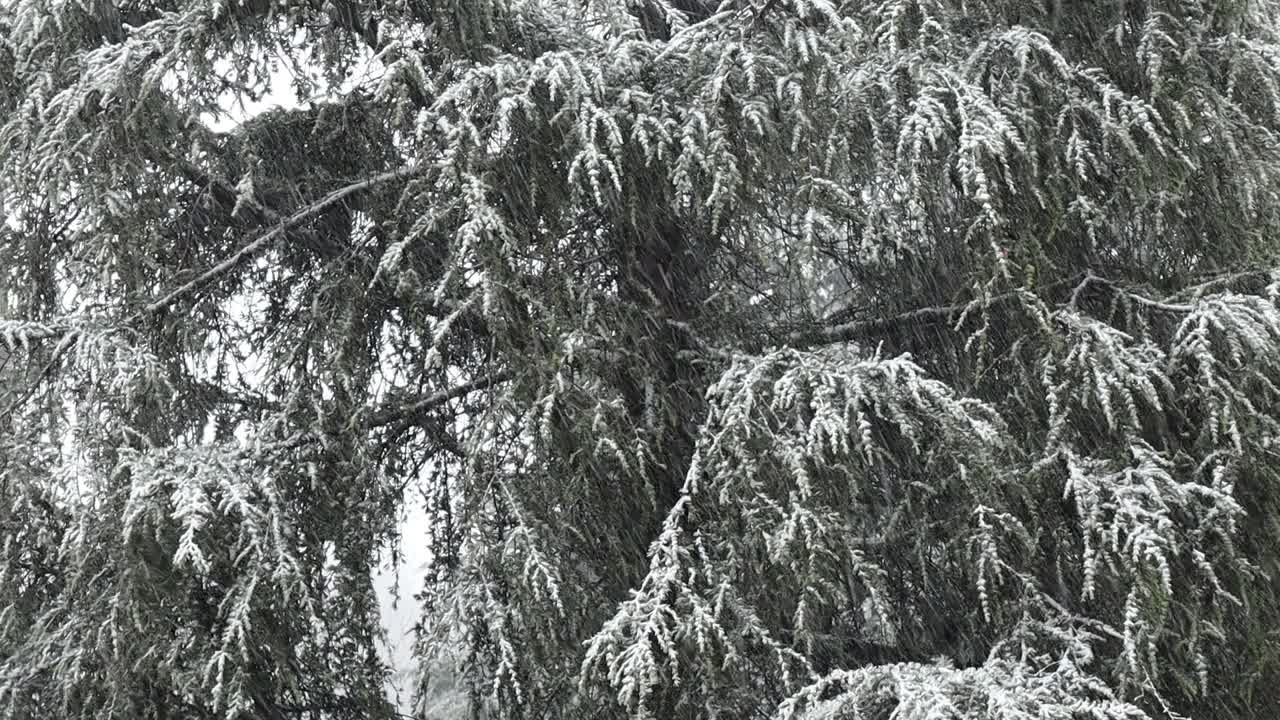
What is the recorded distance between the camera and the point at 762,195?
15.5 feet

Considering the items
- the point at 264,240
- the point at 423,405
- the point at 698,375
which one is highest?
the point at 264,240

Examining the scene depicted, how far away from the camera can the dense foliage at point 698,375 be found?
4.05 meters

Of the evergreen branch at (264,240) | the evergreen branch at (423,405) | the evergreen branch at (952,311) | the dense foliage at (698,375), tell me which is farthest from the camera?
the evergreen branch at (423,405)

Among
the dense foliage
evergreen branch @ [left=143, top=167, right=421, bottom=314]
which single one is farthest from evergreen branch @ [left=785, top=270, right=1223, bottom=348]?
evergreen branch @ [left=143, top=167, right=421, bottom=314]

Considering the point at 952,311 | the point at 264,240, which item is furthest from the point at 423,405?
the point at 952,311

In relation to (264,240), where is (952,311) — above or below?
below

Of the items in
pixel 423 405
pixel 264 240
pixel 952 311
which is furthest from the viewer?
pixel 423 405

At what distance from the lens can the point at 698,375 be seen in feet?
17.1

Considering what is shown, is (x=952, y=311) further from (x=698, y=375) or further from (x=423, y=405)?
(x=423, y=405)

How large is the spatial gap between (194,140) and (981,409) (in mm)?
3527

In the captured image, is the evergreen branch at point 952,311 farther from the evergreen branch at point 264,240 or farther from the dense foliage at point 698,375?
the evergreen branch at point 264,240

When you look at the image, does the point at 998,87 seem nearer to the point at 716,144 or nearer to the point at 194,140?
the point at 716,144

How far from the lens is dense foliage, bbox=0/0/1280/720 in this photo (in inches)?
160

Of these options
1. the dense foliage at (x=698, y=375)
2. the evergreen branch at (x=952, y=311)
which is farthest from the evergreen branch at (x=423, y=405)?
the evergreen branch at (x=952, y=311)
